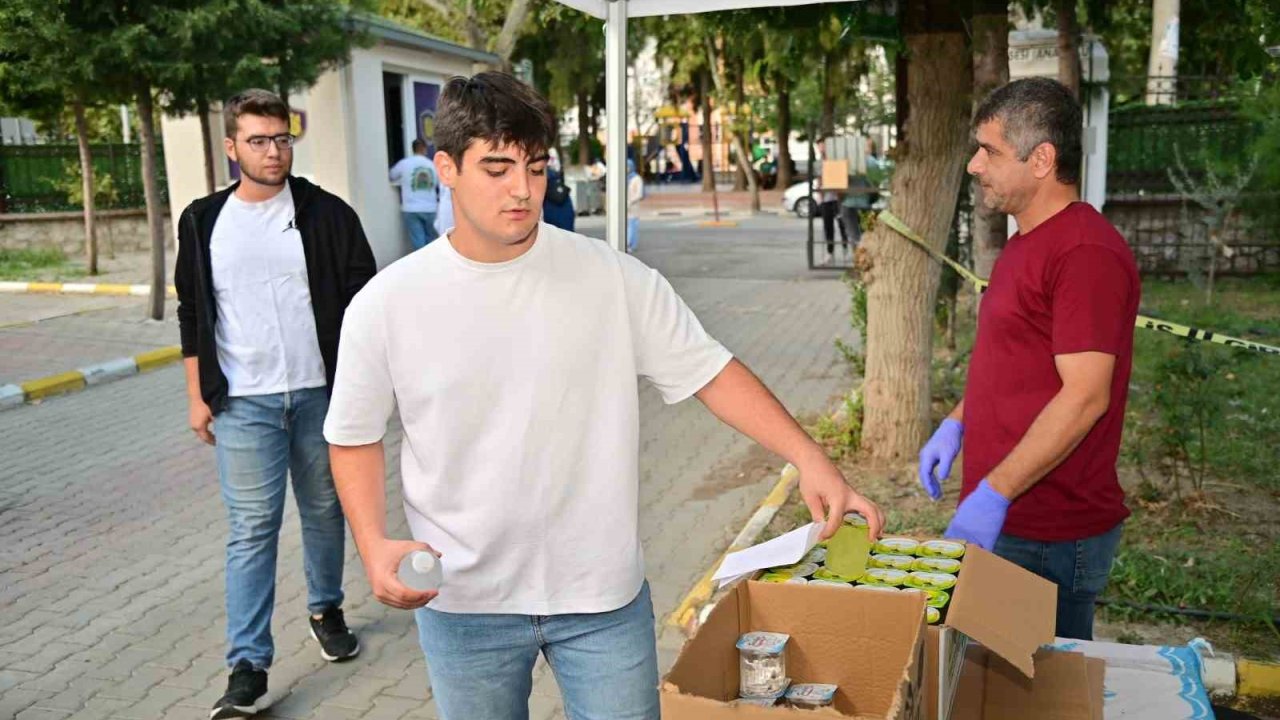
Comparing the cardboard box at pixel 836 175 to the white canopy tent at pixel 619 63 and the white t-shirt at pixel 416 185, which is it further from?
the white canopy tent at pixel 619 63

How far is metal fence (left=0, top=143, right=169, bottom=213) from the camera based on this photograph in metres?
19.6

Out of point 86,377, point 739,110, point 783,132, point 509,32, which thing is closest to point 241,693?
point 86,377

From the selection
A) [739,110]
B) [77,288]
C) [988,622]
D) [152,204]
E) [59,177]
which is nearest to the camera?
[988,622]

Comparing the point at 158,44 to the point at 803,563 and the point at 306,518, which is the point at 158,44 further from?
the point at 803,563

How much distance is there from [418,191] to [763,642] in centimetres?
1648

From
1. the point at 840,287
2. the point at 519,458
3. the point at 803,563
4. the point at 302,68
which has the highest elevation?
the point at 302,68

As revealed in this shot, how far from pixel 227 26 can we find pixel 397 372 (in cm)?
1145

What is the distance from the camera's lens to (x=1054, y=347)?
286 centimetres

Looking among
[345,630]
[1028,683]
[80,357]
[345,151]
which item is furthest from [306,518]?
[345,151]

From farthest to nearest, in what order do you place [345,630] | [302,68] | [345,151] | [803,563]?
[345,151]
[302,68]
[345,630]
[803,563]

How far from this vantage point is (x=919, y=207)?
6.62 metres

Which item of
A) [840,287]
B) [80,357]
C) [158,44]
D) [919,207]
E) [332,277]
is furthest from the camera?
[840,287]

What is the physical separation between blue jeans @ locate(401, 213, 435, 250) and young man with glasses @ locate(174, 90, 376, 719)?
1430cm

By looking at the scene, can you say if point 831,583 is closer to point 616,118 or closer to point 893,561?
point 893,561
